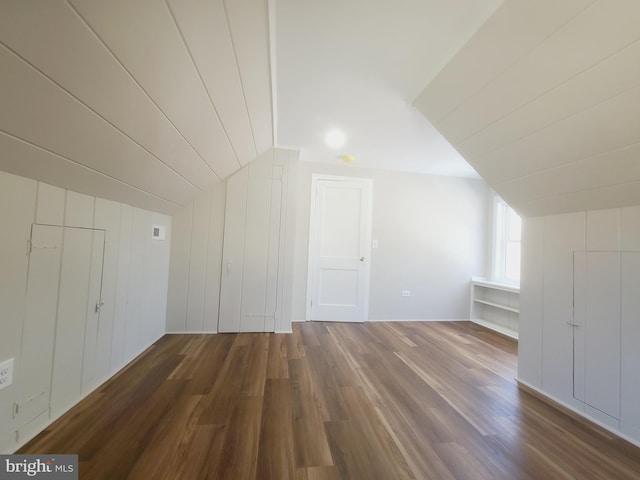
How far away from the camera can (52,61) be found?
0.79 m

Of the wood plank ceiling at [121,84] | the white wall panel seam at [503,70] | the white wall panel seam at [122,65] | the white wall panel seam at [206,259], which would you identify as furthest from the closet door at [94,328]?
the white wall panel seam at [503,70]

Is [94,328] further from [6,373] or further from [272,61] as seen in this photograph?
[272,61]

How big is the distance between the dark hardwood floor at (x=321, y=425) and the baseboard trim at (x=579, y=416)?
23 mm

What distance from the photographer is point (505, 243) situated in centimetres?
377

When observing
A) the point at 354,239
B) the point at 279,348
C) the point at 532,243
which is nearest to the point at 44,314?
the point at 279,348

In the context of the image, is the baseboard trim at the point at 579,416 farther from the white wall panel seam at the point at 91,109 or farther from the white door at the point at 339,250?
the white wall panel seam at the point at 91,109

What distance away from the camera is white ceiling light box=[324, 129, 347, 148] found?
258 centimetres

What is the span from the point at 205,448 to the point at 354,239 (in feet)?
9.10

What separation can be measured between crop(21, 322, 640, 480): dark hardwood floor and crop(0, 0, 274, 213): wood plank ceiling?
140 cm

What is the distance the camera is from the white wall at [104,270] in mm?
1149

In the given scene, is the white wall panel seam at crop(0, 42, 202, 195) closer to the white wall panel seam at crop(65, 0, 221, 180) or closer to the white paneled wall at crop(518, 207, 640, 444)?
the white wall panel seam at crop(65, 0, 221, 180)

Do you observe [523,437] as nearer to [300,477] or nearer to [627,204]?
[300,477]

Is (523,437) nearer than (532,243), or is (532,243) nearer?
(523,437)

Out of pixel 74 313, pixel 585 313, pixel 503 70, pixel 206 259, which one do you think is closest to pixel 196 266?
pixel 206 259
